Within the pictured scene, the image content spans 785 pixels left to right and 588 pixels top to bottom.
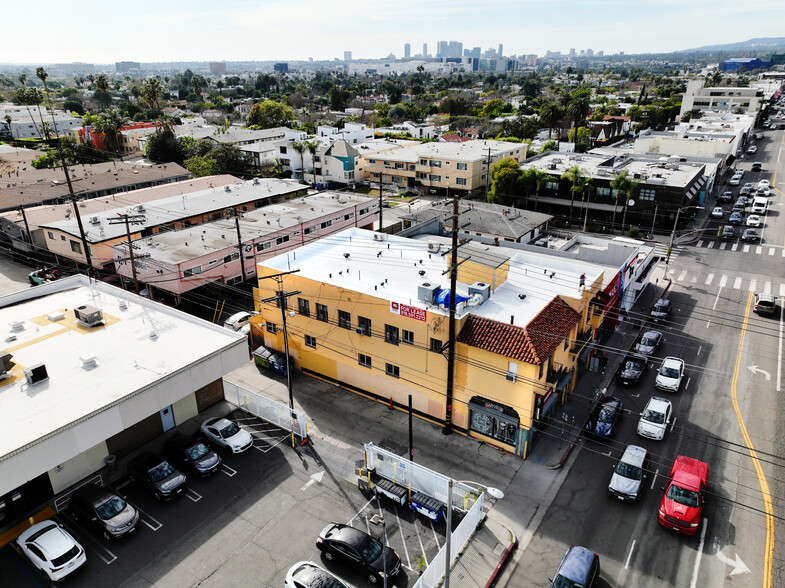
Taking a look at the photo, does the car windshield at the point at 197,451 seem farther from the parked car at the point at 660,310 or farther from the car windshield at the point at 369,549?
the parked car at the point at 660,310

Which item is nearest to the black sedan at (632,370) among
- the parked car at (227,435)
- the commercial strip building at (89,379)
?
the parked car at (227,435)

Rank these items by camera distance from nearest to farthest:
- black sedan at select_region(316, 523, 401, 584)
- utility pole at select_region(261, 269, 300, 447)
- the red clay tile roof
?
black sedan at select_region(316, 523, 401, 584) < the red clay tile roof < utility pole at select_region(261, 269, 300, 447)

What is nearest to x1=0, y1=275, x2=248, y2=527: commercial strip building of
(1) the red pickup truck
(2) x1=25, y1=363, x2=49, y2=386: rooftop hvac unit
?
(2) x1=25, y1=363, x2=49, y2=386: rooftop hvac unit

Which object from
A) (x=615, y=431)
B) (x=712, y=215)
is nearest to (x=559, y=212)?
(x=712, y=215)

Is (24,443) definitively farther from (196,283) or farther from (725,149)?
(725,149)

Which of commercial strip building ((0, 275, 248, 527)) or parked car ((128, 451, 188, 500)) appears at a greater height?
commercial strip building ((0, 275, 248, 527))

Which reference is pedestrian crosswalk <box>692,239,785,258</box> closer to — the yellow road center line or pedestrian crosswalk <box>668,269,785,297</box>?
pedestrian crosswalk <box>668,269,785,297</box>
